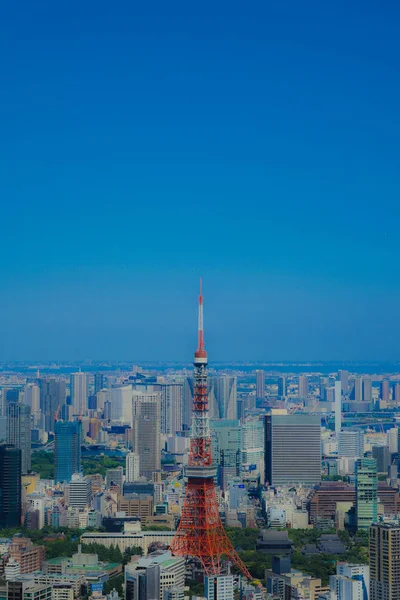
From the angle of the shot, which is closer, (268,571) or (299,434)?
(268,571)

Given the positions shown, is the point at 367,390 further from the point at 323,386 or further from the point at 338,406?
the point at 338,406

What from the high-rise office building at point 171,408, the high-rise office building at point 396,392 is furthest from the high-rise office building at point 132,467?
the high-rise office building at point 396,392

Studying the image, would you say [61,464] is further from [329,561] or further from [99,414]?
[329,561]

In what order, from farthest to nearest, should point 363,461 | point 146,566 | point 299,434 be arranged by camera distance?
point 299,434 < point 363,461 < point 146,566

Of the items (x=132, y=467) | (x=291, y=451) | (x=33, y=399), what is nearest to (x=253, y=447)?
(x=291, y=451)

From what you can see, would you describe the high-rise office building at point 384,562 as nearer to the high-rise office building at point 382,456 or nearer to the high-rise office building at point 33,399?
the high-rise office building at point 382,456

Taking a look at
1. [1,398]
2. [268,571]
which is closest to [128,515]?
[268,571]
